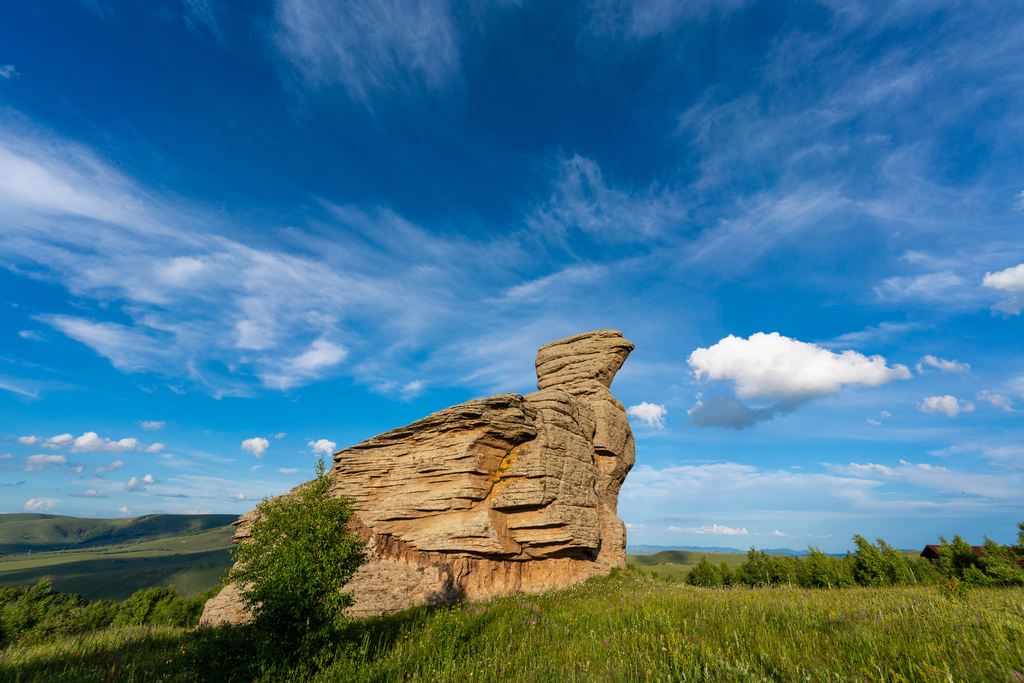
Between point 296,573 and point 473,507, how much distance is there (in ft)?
43.6

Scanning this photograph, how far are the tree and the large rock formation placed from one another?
8984 mm

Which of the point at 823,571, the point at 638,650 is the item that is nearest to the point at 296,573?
the point at 638,650

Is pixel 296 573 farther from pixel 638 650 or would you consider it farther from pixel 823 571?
pixel 823 571

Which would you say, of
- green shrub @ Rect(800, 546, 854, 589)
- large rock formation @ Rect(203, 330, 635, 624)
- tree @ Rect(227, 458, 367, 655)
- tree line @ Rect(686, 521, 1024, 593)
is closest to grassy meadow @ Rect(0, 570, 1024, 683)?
tree @ Rect(227, 458, 367, 655)

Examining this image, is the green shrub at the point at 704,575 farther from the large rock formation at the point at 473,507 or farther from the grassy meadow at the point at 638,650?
the grassy meadow at the point at 638,650

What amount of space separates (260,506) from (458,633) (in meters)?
6.10

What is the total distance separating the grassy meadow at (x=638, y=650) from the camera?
23.8 ft

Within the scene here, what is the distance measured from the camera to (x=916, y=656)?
7.33 m

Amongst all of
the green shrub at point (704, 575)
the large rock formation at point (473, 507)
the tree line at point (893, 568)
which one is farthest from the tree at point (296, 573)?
the green shrub at point (704, 575)

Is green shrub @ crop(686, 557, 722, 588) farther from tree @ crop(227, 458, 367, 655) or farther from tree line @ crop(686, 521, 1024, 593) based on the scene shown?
tree @ crop(227, 458, 367, 655)

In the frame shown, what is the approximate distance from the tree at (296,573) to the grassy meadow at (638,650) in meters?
0.58

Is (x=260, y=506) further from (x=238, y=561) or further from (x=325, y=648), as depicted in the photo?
(x=325, y=648)

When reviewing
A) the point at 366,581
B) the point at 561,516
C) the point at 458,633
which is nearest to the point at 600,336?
the point at 561,516

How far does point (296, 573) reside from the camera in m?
9.70
